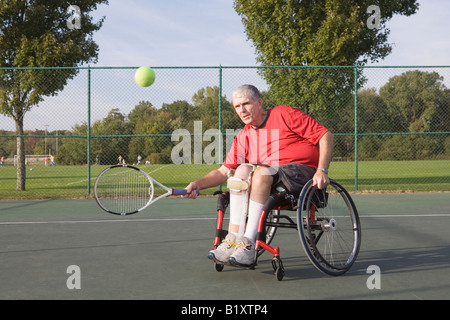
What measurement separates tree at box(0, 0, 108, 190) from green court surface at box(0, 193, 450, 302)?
481 cm

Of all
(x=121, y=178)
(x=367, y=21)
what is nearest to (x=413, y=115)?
(x=367, y=21)

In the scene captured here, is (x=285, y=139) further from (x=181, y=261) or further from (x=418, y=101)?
(x=418, y=101)

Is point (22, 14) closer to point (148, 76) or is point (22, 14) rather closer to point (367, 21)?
point (148, 76)

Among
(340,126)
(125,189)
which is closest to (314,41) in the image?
(125,189)

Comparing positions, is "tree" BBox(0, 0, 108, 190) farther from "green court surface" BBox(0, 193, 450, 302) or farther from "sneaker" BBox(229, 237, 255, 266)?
"sneaker" BBox(229, 237, 255, 266)

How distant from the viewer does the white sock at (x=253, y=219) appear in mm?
3268

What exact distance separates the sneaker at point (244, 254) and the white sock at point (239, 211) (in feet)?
0.28

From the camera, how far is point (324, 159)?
3.41 meters

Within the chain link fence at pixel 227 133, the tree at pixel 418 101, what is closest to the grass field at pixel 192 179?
the chain link fence at pixel 227 133

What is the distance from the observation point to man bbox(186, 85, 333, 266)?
3301mm

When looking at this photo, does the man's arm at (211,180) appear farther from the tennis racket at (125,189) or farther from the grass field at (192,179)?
the grass field at (192,179)

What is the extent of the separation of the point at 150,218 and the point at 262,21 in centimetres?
1352

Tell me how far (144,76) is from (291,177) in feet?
20.8

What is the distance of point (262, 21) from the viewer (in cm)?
1845
